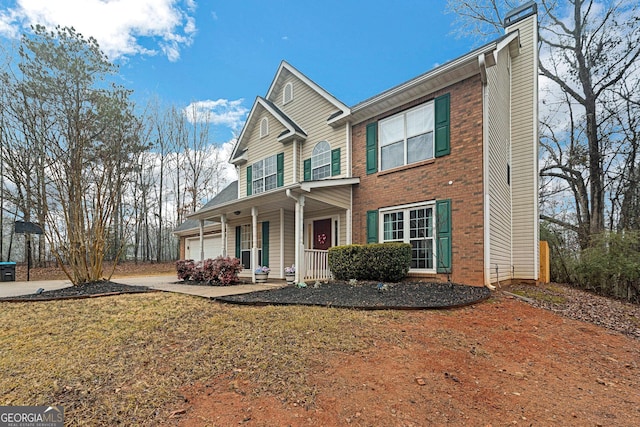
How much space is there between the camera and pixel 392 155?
922 centimetres

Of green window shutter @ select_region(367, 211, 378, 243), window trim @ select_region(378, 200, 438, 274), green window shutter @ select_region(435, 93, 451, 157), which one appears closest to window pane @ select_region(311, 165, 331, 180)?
green window shutter @ select_region(367, 211, 378, 243)

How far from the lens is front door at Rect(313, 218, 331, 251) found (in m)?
10.9

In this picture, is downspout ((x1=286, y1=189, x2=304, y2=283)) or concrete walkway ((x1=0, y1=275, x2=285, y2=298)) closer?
concrete walkway ((x1=0, y1=275, x2=285, y2=298))

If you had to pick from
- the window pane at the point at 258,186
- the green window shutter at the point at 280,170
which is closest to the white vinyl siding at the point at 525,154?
the green window shutter at the point at 280,170

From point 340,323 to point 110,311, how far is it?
4.41 meters

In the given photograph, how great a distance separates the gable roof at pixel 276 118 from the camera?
11813mm

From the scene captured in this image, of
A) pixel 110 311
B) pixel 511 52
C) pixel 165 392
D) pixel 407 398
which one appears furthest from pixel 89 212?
pixel 511 52

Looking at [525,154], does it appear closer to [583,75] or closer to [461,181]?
[461,181]

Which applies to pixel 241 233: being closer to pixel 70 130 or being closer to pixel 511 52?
pixel 70 130

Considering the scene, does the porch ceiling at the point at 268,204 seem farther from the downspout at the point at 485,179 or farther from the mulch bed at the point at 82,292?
the mulch bed at the point at 82,292

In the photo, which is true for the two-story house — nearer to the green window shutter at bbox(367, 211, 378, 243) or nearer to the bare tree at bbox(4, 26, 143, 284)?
the green window shutter at bbox(367, 211, 378, 243)

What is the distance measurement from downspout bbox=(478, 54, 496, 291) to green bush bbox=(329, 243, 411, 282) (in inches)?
67.2

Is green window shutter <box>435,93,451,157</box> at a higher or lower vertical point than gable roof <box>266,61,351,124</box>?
lower

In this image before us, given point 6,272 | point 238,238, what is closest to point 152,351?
point 238,238
